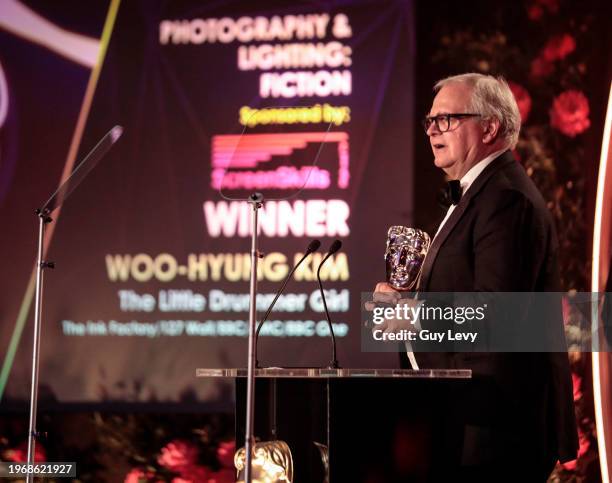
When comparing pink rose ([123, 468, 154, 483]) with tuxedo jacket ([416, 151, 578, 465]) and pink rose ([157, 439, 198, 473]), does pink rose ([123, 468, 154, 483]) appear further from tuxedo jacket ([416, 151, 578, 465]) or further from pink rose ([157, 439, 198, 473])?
tuxedo jacket ([416, 151, 578, 465])

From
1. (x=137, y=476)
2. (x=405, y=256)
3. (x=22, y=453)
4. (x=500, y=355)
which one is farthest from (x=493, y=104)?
(x=22, y=453)

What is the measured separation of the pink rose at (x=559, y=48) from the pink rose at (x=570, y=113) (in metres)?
0.17

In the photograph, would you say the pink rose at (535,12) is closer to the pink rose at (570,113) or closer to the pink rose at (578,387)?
the pink rose at (570,113)

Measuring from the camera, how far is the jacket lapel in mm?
2711

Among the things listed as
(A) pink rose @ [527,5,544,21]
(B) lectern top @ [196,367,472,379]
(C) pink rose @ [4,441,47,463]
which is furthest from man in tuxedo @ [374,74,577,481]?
(C) pink rose @ [4,441,47,463]

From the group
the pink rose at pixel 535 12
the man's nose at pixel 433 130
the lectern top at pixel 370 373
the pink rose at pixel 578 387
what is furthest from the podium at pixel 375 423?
the pink rose at pixel 535 12

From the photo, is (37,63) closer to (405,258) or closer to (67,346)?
(67,346)

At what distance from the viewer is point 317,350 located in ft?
14.1

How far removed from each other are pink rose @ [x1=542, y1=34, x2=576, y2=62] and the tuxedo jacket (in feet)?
5.44

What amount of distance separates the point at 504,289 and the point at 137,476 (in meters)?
2.59

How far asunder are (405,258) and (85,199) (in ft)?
7.68

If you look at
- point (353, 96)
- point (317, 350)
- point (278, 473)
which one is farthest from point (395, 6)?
point (278, 473)

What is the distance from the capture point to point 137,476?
4.52m

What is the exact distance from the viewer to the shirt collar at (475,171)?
2.82 meters
